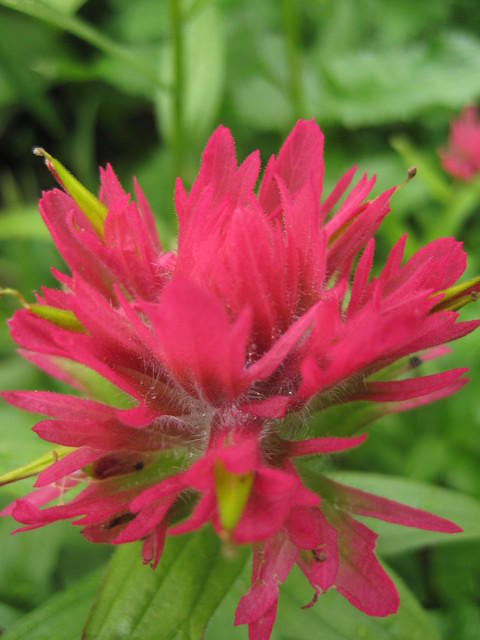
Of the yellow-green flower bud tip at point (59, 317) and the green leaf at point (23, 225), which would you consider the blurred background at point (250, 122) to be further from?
the yellow-green flower bud tip at point (59, 317)

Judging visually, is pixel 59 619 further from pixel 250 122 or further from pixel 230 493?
pixel 250 122

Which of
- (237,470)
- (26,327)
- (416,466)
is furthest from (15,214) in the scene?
(237,470)

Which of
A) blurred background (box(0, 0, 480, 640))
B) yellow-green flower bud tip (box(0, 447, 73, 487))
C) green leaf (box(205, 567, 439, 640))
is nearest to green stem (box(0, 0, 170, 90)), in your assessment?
blurred background (box(0, 0, 480, 640))

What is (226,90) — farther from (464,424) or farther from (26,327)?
(26,327)

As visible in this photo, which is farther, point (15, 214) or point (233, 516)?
point (15, 214)

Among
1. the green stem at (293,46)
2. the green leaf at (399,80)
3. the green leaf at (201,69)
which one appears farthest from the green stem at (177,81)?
the green leaf at (399,80)

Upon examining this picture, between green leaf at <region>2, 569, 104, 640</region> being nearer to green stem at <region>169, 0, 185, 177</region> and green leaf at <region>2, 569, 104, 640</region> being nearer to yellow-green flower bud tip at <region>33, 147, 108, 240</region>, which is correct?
yellow-green flower bud tip at <region>33, 147, 108, 240</region>

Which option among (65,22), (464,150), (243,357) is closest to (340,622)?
(243,357)

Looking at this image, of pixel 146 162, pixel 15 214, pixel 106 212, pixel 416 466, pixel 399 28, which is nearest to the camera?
pixel 106 212
